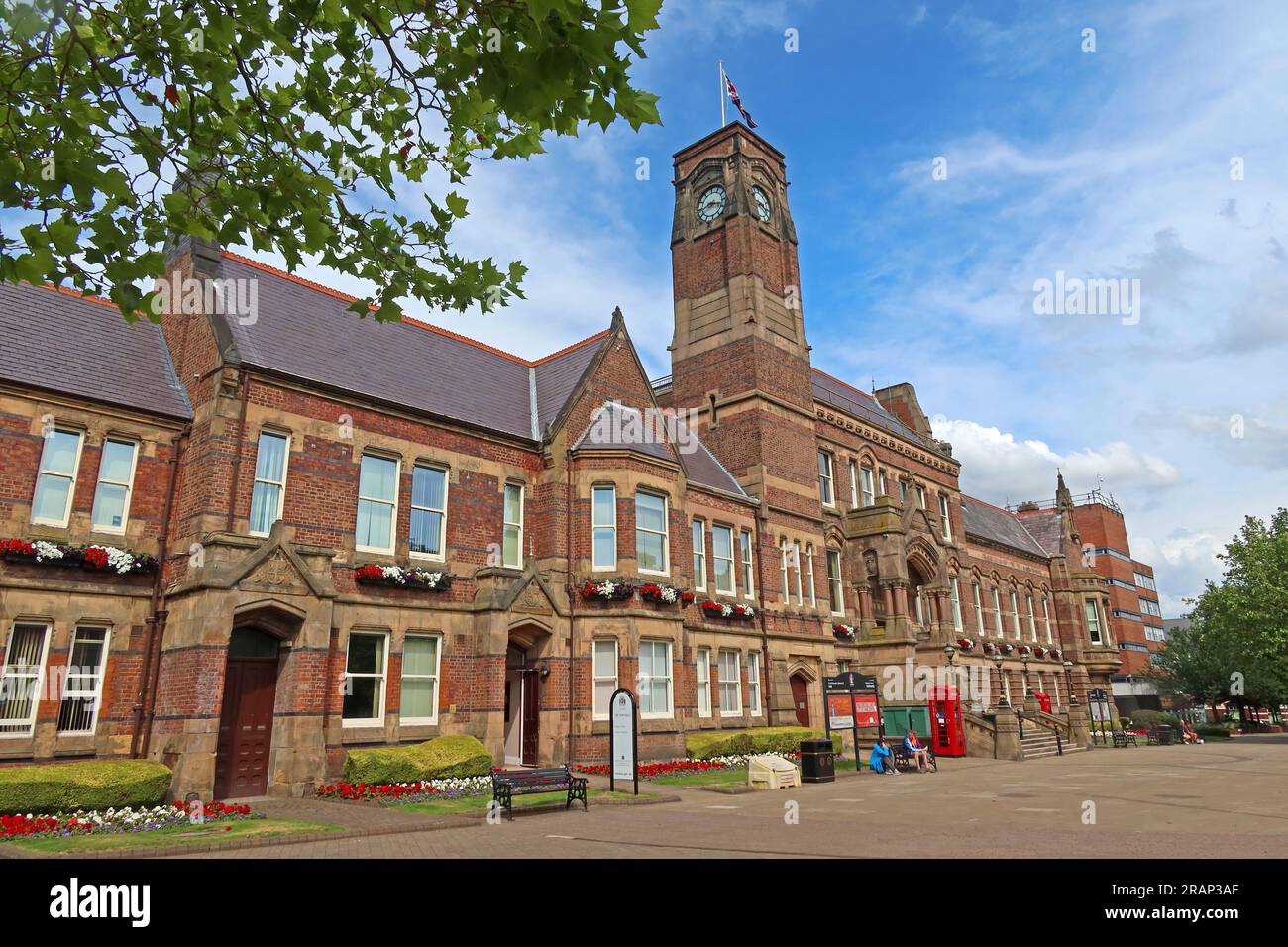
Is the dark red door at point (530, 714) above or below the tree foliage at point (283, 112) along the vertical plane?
below

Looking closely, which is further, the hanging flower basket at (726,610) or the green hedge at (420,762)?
the hanging flower basket at (726,610)

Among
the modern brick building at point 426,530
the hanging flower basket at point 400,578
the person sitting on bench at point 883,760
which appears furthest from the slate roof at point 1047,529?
the hanging flower basket at point 400,578

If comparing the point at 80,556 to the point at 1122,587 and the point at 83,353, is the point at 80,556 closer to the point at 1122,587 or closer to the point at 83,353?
the point at 83,353

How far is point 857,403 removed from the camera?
139 feet

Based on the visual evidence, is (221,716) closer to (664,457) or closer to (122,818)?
(122,818)

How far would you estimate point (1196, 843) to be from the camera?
10.1 metres

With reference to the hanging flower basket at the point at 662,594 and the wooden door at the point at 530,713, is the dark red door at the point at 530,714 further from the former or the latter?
the hanging flower basket at the point at 662,594

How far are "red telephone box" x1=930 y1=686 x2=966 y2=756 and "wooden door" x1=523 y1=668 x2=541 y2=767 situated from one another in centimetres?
1532

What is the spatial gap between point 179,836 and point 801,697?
75.7ft

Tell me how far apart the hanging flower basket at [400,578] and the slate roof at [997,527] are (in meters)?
34.6

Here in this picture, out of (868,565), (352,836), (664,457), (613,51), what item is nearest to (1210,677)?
(868,565)

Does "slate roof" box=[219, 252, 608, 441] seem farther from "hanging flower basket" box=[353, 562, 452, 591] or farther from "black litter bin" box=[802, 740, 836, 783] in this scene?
"black litter bin" box=[802, 740, 836, 783]

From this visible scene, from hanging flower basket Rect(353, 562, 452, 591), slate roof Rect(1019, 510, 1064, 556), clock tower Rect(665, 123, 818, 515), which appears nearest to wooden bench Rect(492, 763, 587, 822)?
hanging flower basket Rect(353, 562, 452, 591)

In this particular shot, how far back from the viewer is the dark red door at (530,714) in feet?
71.2
